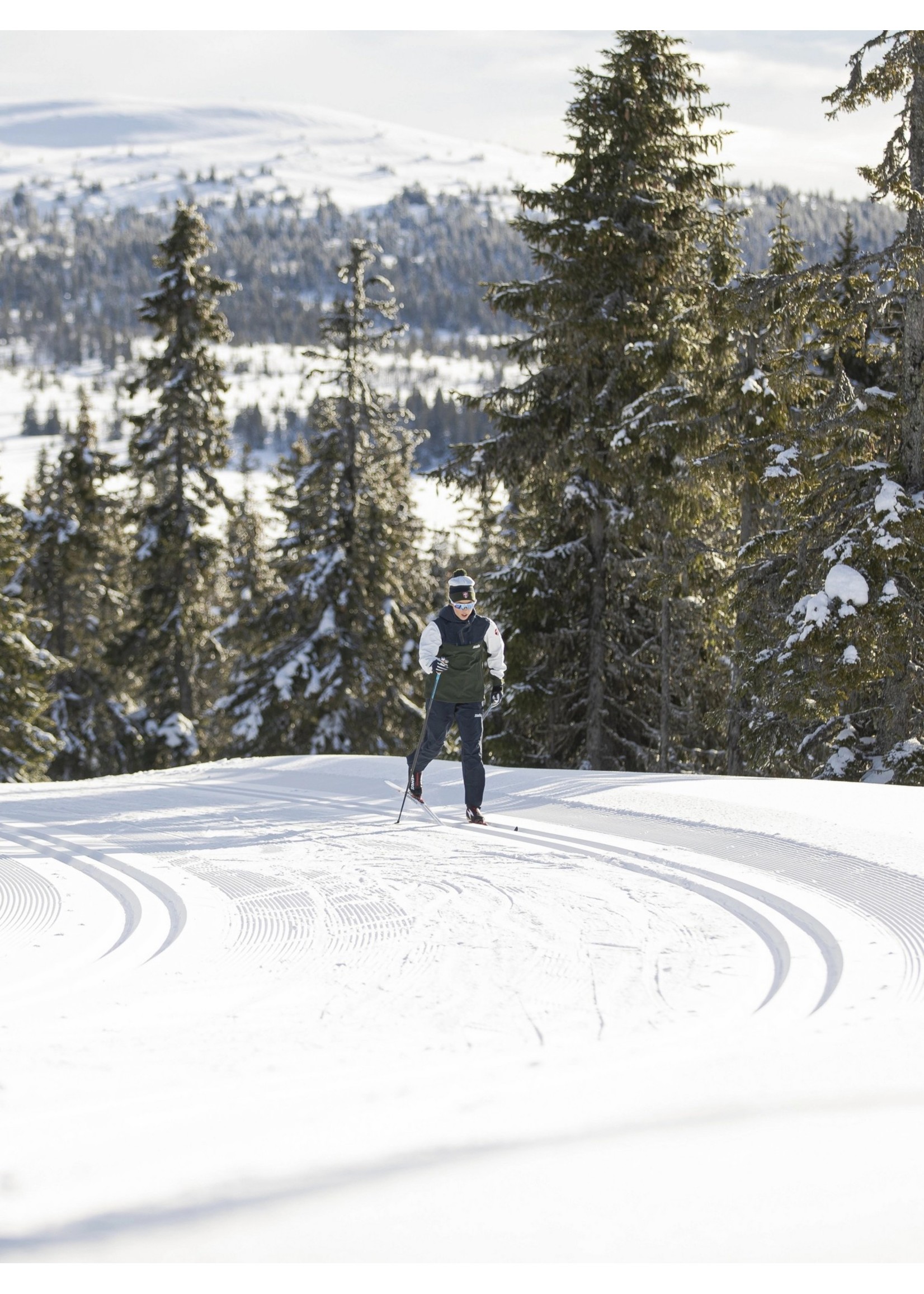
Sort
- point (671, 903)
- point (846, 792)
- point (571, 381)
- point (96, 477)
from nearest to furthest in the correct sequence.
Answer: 1. point (671, 903)
2. point (846, 792)
3. point (571, 381)
4. point (96, 477)

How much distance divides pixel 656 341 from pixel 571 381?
6.64ft

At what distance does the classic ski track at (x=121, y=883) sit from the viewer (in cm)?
581

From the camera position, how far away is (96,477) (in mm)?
33531

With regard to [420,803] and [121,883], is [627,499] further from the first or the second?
[121,883]

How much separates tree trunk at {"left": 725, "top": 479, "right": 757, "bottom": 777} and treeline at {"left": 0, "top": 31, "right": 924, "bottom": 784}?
75 millimetres

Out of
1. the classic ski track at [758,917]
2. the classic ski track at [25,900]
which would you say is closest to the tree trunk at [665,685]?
the classic ski track at [758,917]

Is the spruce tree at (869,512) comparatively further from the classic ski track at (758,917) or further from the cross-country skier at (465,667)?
the classic ski track at (758,917)

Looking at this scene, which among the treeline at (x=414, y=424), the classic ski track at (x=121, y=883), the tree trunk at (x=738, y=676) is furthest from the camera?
the treeline at (x=414, y=424)

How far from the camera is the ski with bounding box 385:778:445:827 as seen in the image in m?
8.94

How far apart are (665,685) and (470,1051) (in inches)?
581

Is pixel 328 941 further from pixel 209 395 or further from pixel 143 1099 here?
pixel 209 395

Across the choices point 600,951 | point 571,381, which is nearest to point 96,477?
point 571,381

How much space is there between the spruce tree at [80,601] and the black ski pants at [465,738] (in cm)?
2404

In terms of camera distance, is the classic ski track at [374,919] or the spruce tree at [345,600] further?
the spruce tree at [345,600]
